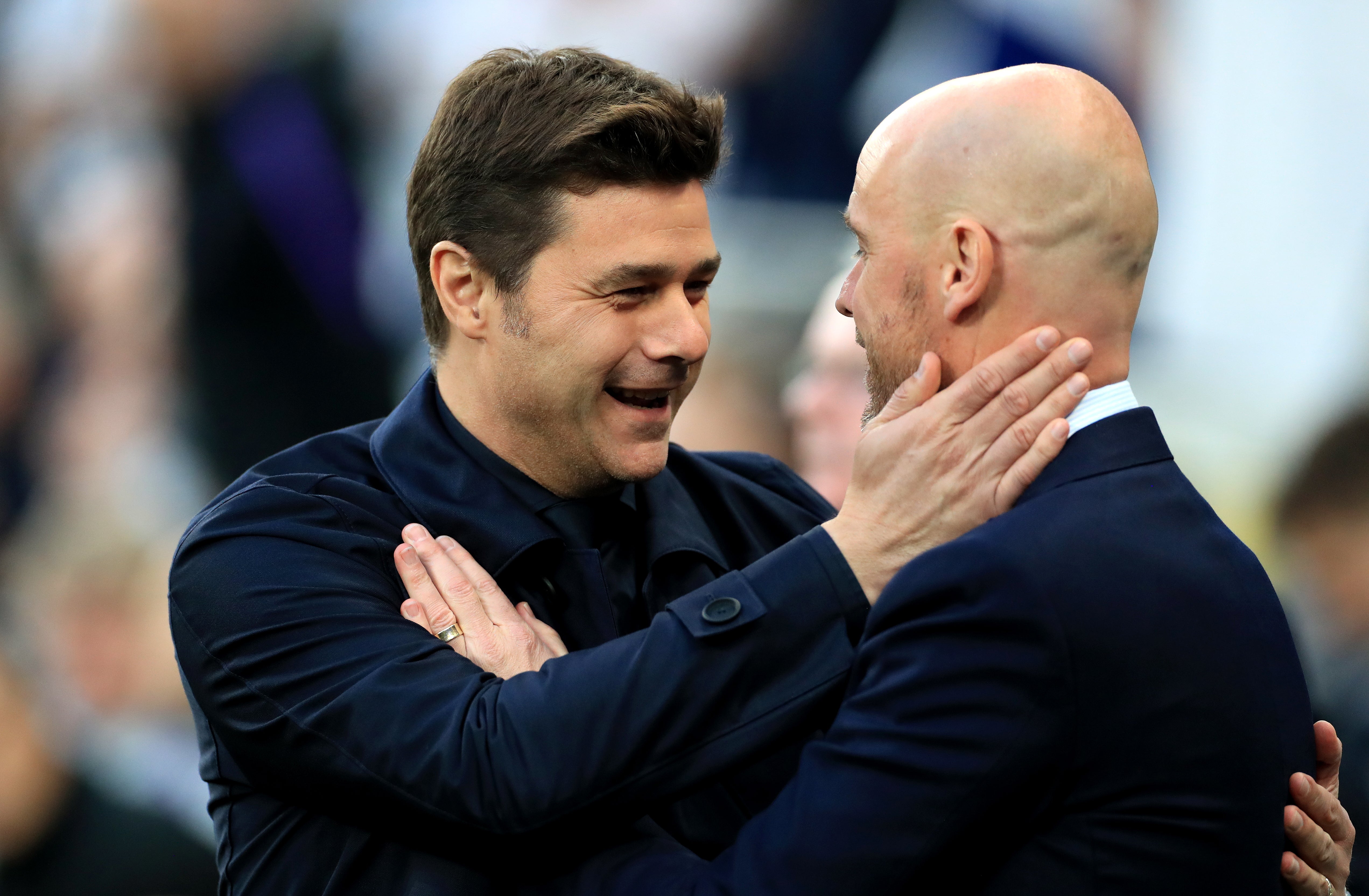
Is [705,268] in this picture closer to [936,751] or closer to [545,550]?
[545,550]

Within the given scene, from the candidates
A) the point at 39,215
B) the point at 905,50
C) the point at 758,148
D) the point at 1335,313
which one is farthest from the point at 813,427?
the point at 39,215

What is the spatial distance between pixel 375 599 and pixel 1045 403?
41.8 inches

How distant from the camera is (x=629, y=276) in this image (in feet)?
7.43

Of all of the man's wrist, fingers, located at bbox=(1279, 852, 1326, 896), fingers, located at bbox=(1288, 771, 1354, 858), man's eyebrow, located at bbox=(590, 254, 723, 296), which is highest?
man's eyebrow, located at bbox=(590, 254, 723, 296)

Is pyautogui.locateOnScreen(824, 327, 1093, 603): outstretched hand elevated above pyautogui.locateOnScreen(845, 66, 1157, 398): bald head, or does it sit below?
below

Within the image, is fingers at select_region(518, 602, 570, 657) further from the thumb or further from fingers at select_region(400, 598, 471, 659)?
the thumb

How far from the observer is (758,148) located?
511cm

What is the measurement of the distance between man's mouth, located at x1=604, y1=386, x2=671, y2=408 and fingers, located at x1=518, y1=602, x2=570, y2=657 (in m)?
0.44

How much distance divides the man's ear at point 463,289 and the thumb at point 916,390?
2.66 feet

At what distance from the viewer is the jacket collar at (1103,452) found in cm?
175

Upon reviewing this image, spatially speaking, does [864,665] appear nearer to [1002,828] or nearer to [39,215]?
[1002,828]

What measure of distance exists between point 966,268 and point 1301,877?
0.98m

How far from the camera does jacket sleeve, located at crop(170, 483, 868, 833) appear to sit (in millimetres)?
1778

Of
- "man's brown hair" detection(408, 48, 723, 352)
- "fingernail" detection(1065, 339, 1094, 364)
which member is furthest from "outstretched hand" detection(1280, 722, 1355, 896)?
"man's brown hair" detection(408, 48, 723, 352)
